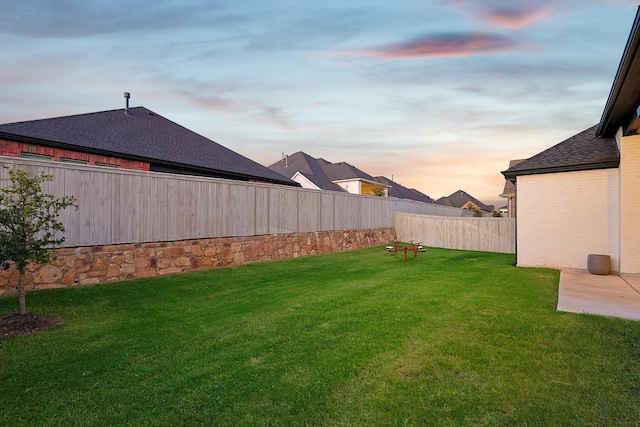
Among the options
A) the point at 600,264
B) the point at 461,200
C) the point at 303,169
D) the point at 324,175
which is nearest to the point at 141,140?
the point at 600,264

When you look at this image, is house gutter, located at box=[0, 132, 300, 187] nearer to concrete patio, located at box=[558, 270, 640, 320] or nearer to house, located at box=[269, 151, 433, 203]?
house, located at box=[269, 151, 433, 203]

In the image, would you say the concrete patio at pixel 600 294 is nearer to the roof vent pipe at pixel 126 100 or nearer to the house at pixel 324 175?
the roof vent pipe at pixel 126 100

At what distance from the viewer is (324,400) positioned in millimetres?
2943

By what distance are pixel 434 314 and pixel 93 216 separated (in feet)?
25.4

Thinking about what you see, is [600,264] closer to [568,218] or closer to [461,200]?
[568,218]

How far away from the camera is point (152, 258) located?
875cm

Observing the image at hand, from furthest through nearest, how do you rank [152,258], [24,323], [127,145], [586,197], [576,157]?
[127,145]
[576,157]
[586,197]
[152,258]
[24,323]

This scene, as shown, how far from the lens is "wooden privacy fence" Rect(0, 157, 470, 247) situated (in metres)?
7.47

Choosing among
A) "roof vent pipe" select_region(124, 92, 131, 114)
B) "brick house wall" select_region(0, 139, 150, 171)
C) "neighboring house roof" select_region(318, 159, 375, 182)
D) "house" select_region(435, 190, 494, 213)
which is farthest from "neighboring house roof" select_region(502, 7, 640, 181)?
"house" select_region(435, 190, 494, 213)

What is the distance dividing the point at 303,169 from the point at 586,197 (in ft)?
75.8

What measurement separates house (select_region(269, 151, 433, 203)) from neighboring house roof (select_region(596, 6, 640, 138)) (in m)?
21.3

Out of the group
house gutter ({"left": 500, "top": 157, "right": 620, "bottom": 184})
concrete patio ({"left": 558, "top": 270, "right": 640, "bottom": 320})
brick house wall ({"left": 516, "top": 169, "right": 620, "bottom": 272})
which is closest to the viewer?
concrete patio ({"left": 558, "top": 270, "right": 640, "bottom": 320})

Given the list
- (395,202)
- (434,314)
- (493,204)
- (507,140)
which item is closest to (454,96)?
(507,140)

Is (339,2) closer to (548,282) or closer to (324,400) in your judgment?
(548,282)
